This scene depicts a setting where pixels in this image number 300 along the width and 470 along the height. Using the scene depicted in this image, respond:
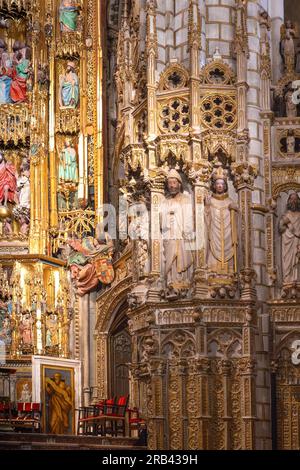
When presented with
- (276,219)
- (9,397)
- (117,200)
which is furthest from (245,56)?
(9,397)

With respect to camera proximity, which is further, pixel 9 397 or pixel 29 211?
pixel 29 211

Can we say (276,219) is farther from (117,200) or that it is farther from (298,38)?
(117,200)

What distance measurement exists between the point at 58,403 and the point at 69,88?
7.66 metres

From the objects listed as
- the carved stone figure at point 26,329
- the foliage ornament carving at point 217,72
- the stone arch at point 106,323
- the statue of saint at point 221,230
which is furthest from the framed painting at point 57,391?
the foliage ornament carving at point 217,72

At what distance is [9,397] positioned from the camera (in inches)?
1152

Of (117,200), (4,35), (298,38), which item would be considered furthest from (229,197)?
(4,35)

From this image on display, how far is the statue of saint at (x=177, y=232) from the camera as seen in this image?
25344 millimetres

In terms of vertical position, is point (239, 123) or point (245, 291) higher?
point (239, 123)

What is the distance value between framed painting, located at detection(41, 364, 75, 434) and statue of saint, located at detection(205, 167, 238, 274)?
18.5 ft

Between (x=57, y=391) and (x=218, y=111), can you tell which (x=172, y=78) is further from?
(x=57, y=391)
